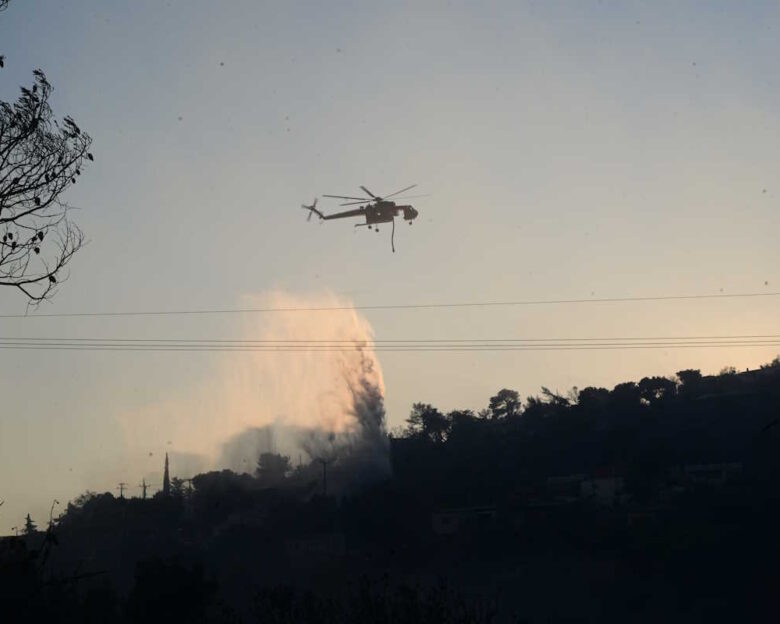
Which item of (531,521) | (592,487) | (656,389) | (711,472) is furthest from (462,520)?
(656,389)

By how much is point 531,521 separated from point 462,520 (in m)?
7.88

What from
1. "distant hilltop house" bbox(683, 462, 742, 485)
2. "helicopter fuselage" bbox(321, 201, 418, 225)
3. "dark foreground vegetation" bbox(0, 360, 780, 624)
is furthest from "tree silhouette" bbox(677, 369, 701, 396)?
"helicopter fuselage" bbox(321, 201, 418, 225)

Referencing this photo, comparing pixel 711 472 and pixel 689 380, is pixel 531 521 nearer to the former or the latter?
pixel 711 472

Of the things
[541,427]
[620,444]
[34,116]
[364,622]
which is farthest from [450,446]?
[34,116]

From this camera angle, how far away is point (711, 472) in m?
110

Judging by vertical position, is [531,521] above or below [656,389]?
below

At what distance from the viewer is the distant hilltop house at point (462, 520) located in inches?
4033

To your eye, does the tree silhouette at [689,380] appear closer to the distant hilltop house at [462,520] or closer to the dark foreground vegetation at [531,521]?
the dark foreground vegetation at [531,521]

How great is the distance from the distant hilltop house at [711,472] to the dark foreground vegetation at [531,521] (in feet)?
0.73

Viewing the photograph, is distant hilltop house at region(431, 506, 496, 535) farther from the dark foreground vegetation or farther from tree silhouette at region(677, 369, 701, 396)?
tree silhouette at region(677, 369, 701, 396)

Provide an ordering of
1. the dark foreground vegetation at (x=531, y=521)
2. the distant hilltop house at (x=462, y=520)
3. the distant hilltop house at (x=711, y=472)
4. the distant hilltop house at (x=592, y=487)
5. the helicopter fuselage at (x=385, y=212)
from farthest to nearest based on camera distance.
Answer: the distant hilltop house at (x=711, y=472) < the distant hilltop house at (x=592, y=487) < the distant hilltop house at (x=462, y=520) < the dark foreground vegetation at (x=531, y=521) < the helicopter fuselage at (x=385, y=212)

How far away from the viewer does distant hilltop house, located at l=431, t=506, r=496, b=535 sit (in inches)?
4033

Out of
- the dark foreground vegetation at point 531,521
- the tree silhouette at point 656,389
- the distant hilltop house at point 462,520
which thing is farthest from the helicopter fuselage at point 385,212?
the tree silhouette at point 656,389

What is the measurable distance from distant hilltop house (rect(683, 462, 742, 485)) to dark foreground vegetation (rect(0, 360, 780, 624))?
0.22 metres
